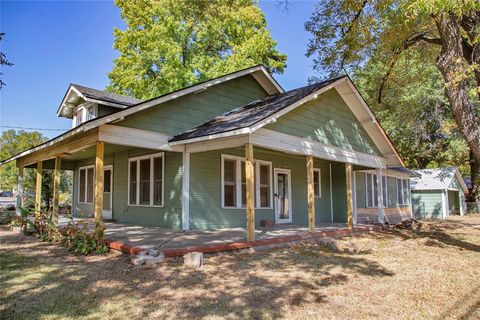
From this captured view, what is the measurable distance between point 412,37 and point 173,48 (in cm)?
1740

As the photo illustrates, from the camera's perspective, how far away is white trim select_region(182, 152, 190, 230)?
10180 millimetres

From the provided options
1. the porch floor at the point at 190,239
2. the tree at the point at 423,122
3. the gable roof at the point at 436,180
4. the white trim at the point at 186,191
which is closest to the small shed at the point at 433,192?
the gable roof at the point at 436,180

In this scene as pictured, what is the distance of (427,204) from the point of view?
25078mm

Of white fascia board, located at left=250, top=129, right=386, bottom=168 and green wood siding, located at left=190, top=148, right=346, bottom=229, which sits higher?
white fascia board, located at left=250, top=129, right=386, bottom=168

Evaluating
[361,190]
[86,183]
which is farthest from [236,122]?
[86,183]

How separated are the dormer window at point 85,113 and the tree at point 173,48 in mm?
10277

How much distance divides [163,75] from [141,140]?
16064 mm

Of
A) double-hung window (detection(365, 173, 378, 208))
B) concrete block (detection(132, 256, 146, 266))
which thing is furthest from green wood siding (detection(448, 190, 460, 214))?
concrete block (detection(132, 256, 146, 266))

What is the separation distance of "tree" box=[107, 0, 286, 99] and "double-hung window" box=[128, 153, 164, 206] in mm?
13044

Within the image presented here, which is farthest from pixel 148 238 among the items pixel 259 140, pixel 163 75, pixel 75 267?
pixel 163 75

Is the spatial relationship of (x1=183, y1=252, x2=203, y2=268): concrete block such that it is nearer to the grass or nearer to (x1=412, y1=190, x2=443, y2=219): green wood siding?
the grass

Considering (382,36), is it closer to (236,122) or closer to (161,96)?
(236,122)

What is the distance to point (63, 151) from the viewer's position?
10.5m

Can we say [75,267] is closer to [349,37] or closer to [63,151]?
[63,151]
